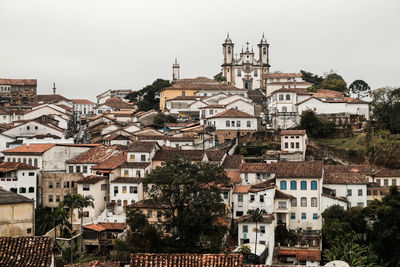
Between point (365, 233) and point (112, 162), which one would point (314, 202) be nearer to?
point (365, 233)

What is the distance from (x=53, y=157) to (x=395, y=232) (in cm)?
3399

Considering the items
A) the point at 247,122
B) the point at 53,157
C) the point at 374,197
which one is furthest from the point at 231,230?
the point at 247,122

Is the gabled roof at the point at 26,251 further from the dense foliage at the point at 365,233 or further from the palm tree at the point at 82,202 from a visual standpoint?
the dense foliage at the point at 365,233

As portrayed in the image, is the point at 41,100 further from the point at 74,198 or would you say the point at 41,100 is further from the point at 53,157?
the point at 74,198

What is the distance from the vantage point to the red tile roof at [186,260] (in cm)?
1833

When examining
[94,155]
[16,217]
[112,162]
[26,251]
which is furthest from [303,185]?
[26,251]

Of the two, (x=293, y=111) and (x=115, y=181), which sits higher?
(x=293, y=111)

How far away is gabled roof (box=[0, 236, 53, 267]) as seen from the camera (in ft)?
59.8

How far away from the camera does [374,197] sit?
49188 millimetres

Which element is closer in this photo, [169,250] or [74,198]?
[169,250]

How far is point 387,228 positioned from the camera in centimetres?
4138

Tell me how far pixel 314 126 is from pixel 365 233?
2477 cm

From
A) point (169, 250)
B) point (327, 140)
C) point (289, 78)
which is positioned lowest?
point (169, 250)

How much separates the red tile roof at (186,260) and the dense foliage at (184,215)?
15.6m
